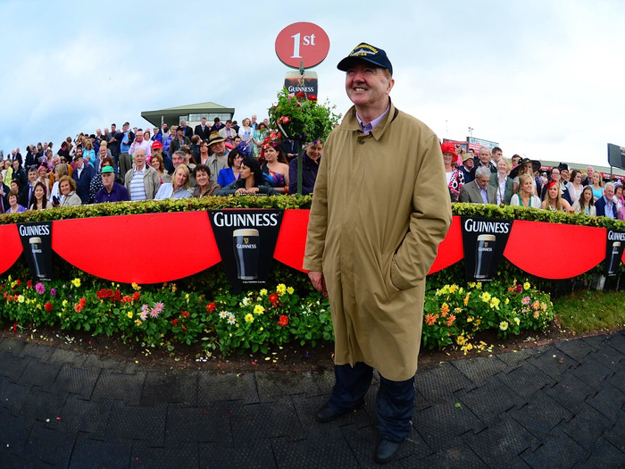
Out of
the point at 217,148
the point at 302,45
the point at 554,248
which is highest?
the point at 302,45

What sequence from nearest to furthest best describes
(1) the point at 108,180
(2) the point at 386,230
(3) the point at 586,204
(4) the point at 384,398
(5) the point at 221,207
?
(2) the point at 386,230
(4) the point at 384,398
(5) the point at 221,207
(1) the point at 108,180
(3) the point at 586,204

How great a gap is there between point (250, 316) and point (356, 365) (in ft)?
3.92

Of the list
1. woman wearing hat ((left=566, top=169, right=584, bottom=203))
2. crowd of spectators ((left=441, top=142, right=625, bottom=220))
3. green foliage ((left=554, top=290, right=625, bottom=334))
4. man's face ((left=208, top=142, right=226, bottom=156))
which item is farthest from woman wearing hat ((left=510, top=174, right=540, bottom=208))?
man's face ((left=208, top=142, right=226, bottom=156))

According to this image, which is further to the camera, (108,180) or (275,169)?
(108,180)

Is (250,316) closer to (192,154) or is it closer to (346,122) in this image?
(346,122)

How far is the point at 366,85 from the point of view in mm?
2246

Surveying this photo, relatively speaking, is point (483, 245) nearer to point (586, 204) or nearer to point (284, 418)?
point (284, 418)

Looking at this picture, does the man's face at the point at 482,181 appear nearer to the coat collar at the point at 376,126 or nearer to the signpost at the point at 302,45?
the signpost at the point at 302,45

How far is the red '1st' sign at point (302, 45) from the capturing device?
8.04m

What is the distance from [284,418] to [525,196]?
5487mm

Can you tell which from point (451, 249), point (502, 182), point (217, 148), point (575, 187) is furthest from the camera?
point (575, 187)

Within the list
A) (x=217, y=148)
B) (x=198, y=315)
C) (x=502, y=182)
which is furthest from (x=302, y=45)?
(x=198, y=315)

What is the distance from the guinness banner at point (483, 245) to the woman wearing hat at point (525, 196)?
2.28 metres

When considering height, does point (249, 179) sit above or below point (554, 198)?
above
